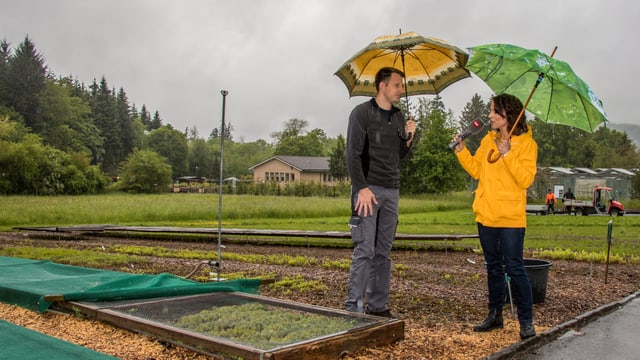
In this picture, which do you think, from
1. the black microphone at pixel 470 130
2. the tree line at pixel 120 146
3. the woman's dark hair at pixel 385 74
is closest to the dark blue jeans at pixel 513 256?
the black microphone at pixel 470 130

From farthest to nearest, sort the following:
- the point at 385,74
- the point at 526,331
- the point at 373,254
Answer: the point at 385,74, the point at 373,254, the point at 526,331

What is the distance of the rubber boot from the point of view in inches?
199

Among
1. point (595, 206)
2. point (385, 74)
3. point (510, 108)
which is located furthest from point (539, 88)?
point (595, 206)

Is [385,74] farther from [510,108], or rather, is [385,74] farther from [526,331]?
[526,331]

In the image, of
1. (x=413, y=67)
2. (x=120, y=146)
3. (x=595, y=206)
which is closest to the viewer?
(x=413, y=67)

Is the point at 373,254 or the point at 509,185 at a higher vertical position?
the point at 509,185

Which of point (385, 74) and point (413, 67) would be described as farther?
point (413, 67)

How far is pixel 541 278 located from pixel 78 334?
4.83 meters

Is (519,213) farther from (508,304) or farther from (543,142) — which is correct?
(543,142)

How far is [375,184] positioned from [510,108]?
1382 mm

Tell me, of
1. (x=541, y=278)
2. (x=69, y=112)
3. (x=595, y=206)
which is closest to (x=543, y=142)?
(x=595, y=206)

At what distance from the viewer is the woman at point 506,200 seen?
4.84 meters

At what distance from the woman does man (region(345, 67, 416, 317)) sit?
0.63 m

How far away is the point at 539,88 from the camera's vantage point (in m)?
4.89
